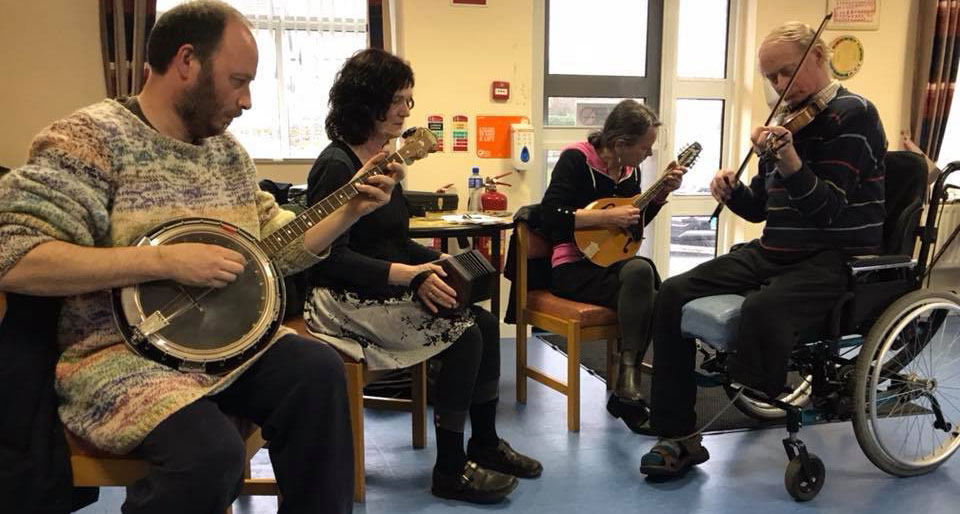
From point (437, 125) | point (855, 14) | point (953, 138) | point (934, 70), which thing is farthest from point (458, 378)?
point (953, 138)

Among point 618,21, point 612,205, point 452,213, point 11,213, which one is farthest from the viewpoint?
point 618,21

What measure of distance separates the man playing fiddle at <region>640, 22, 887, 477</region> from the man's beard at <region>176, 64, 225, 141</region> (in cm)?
127

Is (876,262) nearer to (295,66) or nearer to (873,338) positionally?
(873,338)

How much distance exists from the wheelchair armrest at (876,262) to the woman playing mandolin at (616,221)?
616 millimetres

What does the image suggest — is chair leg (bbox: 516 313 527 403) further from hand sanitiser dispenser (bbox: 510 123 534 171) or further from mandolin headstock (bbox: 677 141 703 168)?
hand sanitiser dispenser (bbox: 510 123 534 171)

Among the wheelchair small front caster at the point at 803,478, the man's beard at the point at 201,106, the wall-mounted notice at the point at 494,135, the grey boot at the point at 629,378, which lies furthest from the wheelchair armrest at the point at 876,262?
the wall-mounted notice at the point at 494,135

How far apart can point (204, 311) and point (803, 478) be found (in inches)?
59.8

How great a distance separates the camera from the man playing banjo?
107 centimetres

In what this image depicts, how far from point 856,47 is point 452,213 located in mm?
2488

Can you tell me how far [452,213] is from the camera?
2822 millimetres

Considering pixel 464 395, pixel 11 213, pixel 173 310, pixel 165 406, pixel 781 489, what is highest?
pixel 11 213

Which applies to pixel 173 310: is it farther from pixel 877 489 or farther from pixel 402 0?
pixel 402 0

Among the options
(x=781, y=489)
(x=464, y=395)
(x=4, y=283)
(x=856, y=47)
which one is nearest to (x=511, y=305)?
(x=464, y=395)

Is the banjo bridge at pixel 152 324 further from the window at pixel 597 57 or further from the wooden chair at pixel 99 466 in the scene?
the window at pixel 597 57
